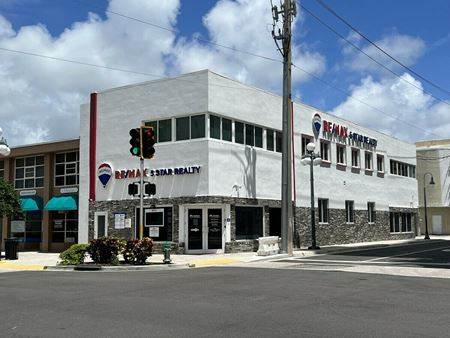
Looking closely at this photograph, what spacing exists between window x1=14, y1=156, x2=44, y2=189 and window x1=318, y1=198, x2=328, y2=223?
57.3 feet

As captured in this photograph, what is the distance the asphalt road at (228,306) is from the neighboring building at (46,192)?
55.5 feet

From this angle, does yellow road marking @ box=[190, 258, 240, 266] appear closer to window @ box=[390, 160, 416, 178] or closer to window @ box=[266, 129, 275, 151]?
window @ box=[266, 129, 275, 151]

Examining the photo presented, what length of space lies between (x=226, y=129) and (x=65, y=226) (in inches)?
479

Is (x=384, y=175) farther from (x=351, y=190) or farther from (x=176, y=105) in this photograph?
(x=176, y=105)

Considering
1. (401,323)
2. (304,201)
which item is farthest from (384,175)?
(401,323)

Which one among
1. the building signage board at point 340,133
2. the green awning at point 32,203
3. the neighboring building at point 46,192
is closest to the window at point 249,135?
the building signage board at point 340,133

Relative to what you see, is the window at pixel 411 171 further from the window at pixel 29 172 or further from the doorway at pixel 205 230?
the window at pixel 29 172

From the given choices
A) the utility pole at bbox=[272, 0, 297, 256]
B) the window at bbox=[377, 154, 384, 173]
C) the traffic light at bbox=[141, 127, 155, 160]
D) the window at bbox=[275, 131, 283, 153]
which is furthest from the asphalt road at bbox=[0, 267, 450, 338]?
the window at bbox=[377, 154, 384, 173]

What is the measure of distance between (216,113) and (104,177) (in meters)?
7.46

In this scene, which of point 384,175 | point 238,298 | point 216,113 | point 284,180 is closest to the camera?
point 238,298

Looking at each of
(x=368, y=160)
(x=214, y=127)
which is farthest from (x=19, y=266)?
(x=368, y=160)

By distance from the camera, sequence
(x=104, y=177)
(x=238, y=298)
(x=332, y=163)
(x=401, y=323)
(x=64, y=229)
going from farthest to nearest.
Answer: (x=332, y=163)
(x=64, y=229)
(x=104, y=177)
(x=238, y=298)
(x=401, y=323)

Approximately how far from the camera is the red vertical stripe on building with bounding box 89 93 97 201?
30.6 metres

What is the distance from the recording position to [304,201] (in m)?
34.0
